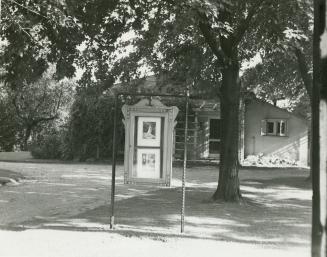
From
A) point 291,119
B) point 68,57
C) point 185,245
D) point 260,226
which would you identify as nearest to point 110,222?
point 185,245

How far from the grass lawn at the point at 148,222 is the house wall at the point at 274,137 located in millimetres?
16004

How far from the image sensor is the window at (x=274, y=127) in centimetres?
3328

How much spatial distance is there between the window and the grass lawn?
16.3 meters

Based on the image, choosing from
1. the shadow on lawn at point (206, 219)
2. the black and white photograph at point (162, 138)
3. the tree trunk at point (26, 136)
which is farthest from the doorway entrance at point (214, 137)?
the tree trunk at point (26, 136)

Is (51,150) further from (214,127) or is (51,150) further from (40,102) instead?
(40,102)

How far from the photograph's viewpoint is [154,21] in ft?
42.2

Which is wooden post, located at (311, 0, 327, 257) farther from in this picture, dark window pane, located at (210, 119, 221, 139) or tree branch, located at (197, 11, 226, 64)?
dark window pane, located at (210, 119, 221, 139)

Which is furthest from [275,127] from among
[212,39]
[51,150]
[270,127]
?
[212,39]

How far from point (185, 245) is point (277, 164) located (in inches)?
971

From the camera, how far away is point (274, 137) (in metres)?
33.2

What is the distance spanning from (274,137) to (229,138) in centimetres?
2092

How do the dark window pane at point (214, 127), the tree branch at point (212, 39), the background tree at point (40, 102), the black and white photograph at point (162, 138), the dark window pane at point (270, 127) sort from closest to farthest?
the black and white photograph at point (162, 138) < the tree branch at point (212, 39) < the dark window pane at point (214, 127) < the dark window pane at point (270, 127) < the background tree at point (40, 102)

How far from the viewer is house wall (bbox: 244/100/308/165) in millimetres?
32906

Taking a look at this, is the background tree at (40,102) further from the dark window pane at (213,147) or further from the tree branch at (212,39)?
the tree branch at (212,39)
